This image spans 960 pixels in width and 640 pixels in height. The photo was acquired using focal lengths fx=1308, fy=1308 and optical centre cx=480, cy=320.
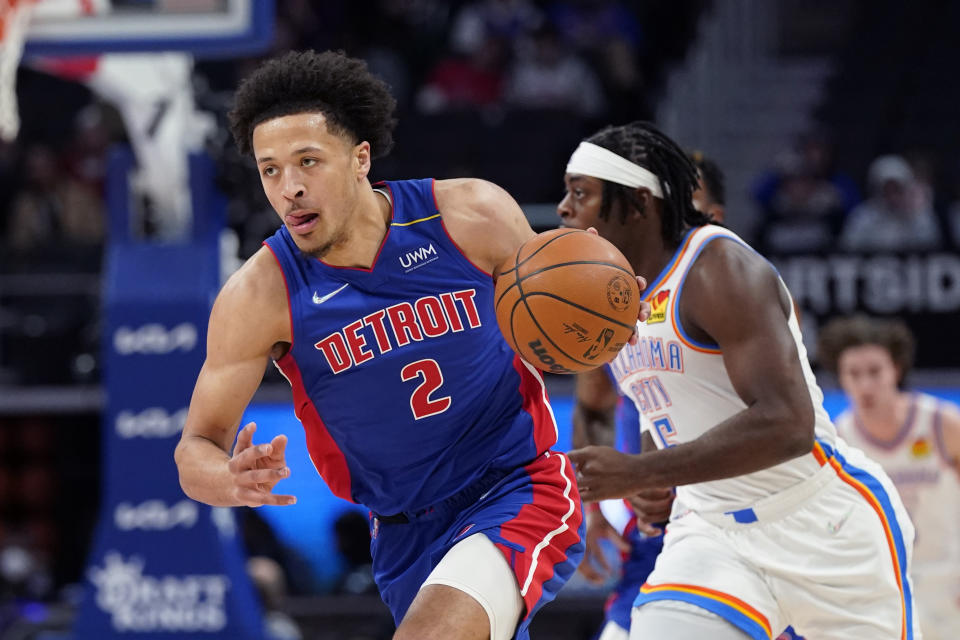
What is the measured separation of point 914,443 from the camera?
6082 mm

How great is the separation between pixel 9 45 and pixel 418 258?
4.10 meters

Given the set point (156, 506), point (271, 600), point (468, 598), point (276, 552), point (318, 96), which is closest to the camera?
point (468, 598)

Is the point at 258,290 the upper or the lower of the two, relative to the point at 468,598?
upper

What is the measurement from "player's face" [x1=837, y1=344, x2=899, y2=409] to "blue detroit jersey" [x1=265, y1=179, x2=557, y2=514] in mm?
2652

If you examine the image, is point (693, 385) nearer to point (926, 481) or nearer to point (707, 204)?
point (707, 204)

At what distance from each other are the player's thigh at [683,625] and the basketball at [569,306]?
2.48 ft

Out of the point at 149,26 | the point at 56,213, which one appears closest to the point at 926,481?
the point at 149,26

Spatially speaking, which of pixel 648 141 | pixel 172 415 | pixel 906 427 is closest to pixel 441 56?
pixel 172 415

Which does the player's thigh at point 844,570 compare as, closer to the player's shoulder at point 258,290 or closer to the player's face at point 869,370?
the player's shoulder at point 258,290

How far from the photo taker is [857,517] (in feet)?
12.5

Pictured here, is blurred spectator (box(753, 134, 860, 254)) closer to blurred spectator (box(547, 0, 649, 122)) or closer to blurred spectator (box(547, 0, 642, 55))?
blurred spectator (box(547, 0, 649, 122))

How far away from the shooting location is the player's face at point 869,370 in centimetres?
593

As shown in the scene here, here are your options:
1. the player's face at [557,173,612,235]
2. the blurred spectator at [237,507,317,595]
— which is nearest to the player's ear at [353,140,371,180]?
the player's face at [557,173,612,235]

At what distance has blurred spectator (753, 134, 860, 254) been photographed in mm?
9133
